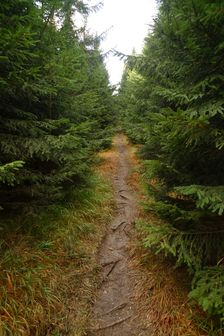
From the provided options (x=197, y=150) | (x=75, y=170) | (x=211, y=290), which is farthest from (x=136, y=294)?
(x=75, y=170)

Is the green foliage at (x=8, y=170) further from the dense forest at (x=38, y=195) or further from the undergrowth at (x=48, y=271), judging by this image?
the undergrowth at (x=48, y=271)

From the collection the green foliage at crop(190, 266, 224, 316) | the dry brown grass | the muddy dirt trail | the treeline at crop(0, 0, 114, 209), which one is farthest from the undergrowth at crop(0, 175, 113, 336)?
the green foliage at crop(190, 266, 224, 316)

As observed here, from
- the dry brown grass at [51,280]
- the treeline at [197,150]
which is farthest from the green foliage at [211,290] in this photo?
the dry brown grass at [51,280]

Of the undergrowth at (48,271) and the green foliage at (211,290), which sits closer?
the green foliage at (211,290)

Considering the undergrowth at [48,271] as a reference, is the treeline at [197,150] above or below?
above

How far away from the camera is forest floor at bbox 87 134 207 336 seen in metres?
3.58

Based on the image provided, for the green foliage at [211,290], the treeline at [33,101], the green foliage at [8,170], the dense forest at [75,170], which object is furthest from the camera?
the treeline at [33,101]

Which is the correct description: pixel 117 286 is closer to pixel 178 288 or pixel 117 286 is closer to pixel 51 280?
pixel 178 288

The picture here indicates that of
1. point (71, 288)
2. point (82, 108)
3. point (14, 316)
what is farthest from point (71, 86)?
point (14, 316)

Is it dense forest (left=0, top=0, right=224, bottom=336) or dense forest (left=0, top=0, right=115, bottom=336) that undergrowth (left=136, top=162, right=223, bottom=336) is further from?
dense forest (left=0, top=0, right=115, bottom=336)

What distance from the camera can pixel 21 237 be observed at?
4562 mm

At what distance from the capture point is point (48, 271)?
4141mm

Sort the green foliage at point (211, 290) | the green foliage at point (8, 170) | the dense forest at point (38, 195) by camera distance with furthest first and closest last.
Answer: the dense forest at point (38, 195) < the green foliage at point (211, 290) < the green foliage at point (8, 170)

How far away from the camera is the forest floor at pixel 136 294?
358 cm
